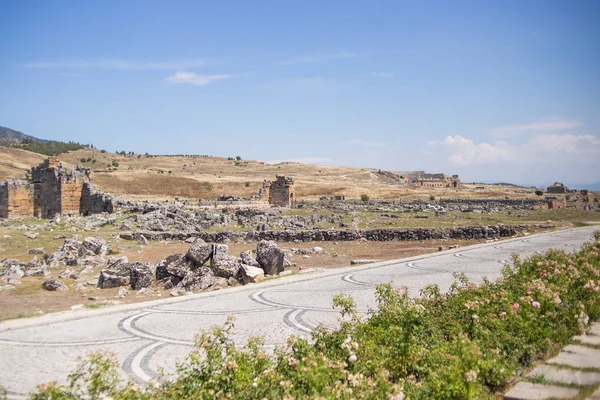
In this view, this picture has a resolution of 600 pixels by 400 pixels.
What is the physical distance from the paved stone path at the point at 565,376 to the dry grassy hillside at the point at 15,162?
70332 millimetres

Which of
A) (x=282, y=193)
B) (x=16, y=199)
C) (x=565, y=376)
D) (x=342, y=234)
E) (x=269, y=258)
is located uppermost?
(x=282, y=193)

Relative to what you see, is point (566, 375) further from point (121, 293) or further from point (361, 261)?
point (361, 261)

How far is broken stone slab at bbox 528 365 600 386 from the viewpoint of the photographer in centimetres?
565

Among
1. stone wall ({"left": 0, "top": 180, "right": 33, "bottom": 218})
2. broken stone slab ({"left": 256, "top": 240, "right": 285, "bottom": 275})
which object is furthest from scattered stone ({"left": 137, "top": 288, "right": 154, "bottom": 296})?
stone wall ({"left": 0, "top": 180, "right": 33, "bottom": 218})

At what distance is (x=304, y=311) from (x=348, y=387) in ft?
20.2

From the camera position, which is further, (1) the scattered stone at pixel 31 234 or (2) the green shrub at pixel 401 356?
(1) the scattered stone at pixel 31 234

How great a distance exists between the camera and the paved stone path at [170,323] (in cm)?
775

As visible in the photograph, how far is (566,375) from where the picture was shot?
19.3 ft

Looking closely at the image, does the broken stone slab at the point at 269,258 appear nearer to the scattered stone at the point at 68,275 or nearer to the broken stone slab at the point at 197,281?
the broken stone slab at the point at 197,281

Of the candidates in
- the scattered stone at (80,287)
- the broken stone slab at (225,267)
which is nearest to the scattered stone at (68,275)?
the scattered stone at (80,287)

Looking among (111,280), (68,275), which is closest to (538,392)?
(111,280)

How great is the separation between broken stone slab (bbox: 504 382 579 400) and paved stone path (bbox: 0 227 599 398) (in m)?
3.15

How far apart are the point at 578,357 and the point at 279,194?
46083 millimetres

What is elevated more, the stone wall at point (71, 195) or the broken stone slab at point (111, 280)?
the stone wall at point (71, 195)
